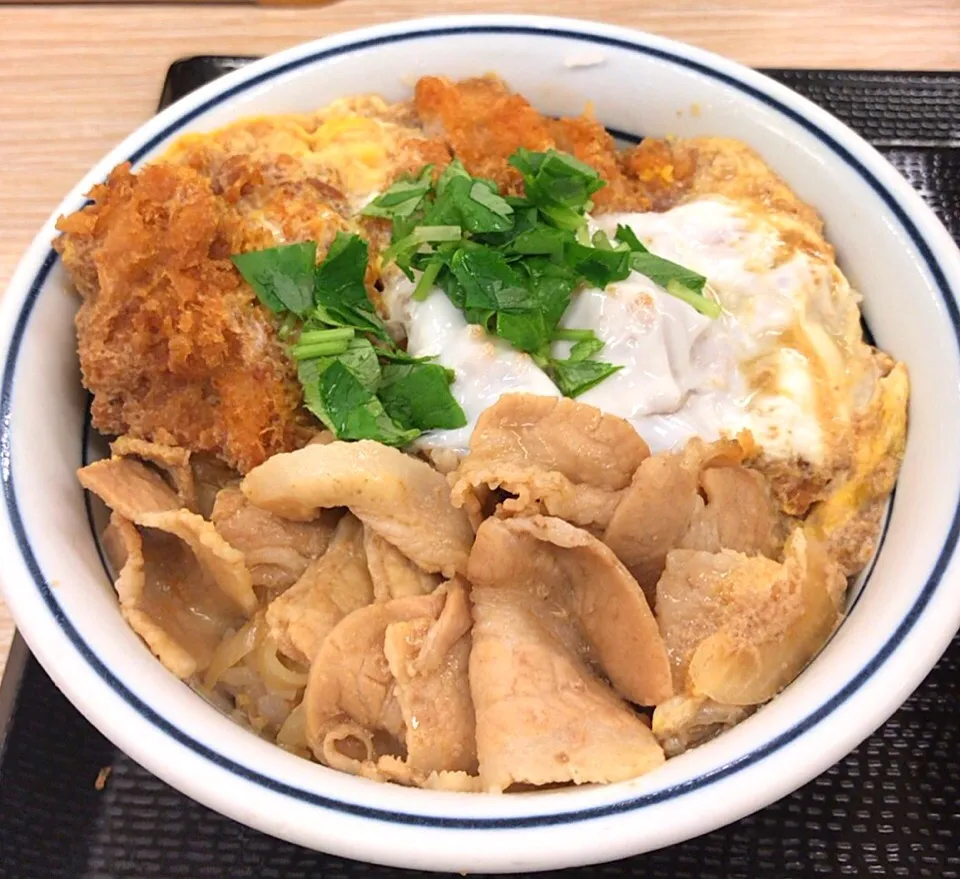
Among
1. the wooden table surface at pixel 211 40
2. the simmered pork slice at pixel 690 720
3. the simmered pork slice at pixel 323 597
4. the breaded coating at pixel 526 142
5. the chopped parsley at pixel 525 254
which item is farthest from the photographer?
the wooden table surface at pixel 211 40

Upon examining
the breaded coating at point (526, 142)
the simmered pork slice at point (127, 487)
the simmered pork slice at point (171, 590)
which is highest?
the breaded coating at point (526, 142)

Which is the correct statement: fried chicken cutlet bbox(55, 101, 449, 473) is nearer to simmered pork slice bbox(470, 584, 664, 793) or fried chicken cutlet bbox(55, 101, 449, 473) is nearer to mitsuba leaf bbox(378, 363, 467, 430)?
mitsuba leaf bbox(378, 363, 467, 430)

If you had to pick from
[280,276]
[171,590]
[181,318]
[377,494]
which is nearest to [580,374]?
[377,494]

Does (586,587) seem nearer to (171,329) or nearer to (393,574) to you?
(393,574)

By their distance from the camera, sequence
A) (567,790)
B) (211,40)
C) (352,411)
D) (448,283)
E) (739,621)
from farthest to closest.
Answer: (211,40), (448,283), (352,411), (739,621), (567,790)

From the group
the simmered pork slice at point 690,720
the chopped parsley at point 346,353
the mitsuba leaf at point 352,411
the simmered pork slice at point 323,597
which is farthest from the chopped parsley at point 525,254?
the simmered pork slice at point 690,720

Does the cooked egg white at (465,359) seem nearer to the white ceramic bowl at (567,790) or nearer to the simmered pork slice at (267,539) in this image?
the simmered pork slice at (267,539)

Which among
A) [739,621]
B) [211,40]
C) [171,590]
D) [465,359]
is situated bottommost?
[171,590]
